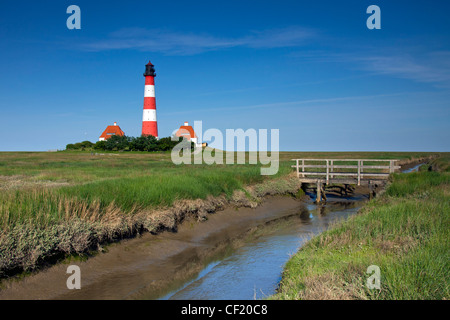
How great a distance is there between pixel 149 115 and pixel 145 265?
57.9 meters

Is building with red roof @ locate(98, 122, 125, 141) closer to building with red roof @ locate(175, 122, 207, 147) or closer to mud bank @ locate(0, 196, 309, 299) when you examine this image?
building with red roof @ locate(175, 122, 207, 147)

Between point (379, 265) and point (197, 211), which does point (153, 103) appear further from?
point (379, 265)

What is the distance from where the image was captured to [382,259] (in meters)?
7.77

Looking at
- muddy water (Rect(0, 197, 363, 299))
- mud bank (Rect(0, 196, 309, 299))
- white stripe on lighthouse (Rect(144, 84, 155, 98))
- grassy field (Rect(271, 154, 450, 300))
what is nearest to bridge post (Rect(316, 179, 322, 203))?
muddy water (Rect(0, 197, 363, 299))

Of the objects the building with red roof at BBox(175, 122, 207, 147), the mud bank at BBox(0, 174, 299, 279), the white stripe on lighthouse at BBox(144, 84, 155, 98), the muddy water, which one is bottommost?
the muddy water

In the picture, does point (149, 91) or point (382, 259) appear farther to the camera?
point (149, 91)

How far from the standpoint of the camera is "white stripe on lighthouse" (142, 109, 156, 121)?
65.9 metres

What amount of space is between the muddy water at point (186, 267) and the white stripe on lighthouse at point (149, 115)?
169 feet

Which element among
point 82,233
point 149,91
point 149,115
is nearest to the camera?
point 82,233

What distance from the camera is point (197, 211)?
16.1 metres

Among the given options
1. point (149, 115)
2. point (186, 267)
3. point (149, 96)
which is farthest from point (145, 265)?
point (149, 115)

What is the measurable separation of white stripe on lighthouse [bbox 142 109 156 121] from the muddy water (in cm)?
5143

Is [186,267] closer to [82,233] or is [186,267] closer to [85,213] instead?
[82,233]

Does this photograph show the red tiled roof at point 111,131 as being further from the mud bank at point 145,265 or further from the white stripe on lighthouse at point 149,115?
the mud bank at point 145,265
